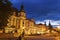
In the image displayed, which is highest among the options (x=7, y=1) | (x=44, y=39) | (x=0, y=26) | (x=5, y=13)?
(x=7, y=1)

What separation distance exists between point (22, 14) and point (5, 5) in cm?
6639

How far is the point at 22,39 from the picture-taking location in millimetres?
27016

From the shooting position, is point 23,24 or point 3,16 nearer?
point 3,16

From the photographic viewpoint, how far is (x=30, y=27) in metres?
93.8

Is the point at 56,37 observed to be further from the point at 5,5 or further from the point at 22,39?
the point at 5,5

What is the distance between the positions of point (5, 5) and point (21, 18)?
6353 centimetres

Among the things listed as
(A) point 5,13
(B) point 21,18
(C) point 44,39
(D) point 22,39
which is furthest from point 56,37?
(B) point 21,18

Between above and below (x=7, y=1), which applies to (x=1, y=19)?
below

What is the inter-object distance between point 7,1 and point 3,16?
2.20m

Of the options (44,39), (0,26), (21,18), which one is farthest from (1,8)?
(21,18)

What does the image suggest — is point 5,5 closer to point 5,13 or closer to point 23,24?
point 5,13

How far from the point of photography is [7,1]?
88.6ft

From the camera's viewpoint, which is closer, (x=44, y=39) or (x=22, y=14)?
(x=44, y=39)

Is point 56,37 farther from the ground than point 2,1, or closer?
closer
